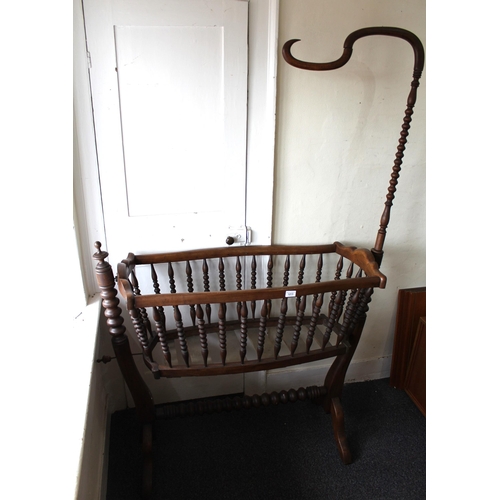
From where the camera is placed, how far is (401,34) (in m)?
1.35

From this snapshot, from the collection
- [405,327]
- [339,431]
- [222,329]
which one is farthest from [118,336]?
[405,327]

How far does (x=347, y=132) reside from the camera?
5.27 ft

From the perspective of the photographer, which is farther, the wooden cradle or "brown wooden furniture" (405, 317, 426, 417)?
"brown wooden furniture" (405, 317, 426, 417)

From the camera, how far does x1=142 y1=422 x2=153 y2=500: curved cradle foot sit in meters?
1.40

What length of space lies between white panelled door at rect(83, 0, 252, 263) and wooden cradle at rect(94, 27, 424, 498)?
0.15 metres

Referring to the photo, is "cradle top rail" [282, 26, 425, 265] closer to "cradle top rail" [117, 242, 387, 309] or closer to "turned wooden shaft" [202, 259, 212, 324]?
"cradle top rail" [117, 242, 387, 309]

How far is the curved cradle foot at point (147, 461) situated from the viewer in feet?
4.60

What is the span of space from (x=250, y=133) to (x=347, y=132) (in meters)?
0.44

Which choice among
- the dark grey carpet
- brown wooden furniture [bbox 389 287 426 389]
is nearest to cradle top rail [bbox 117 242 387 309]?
brown wooden furniture [bbox 389 287 426 389]

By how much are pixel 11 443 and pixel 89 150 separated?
38.9 inches
